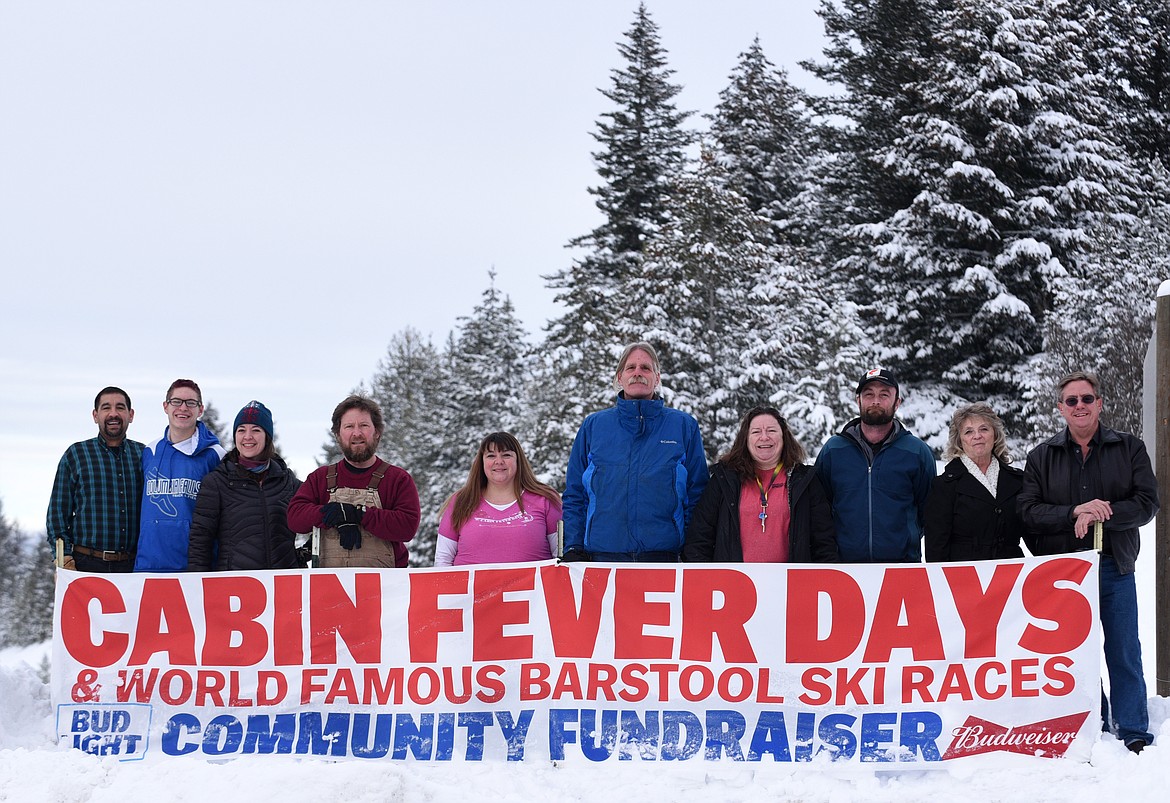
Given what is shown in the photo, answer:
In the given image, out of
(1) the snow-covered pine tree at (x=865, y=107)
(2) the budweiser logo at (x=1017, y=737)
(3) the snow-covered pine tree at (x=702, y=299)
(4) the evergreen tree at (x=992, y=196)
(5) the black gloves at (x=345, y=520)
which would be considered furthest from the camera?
(1) the snow-covered pine tree at (x=865, y=107)

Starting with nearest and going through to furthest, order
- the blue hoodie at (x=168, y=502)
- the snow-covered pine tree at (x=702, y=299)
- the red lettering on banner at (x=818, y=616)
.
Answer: the red lettering on banner at (x=818, y=616) → the blue hoodie at (x=168, y=502) → the snow-covered pine tree at (x=702, y=299)

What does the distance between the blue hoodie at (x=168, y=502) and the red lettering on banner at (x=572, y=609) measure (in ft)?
7.60

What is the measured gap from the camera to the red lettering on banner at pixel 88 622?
6121 millimetres

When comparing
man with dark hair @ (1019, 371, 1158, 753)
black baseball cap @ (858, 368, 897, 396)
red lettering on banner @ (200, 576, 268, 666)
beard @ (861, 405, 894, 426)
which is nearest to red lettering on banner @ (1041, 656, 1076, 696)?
man with dark hair @ (1019, 371, 1158, 753)

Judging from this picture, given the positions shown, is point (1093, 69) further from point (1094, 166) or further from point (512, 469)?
point (512, 469)

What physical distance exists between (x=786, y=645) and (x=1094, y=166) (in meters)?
24.5

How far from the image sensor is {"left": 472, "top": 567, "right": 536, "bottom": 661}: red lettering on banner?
5.89m

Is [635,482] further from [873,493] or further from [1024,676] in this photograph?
[1024,676]

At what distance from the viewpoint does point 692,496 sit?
6164 mm

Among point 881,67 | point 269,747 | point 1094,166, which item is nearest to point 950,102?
point 1094,166

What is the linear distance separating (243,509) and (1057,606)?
15.4ft

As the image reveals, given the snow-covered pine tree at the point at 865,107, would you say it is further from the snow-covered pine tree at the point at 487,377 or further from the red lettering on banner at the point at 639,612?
the red lettering on banner at the point at 639,612

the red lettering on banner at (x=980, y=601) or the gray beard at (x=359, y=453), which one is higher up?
the gray beard at (x=359, y=453)

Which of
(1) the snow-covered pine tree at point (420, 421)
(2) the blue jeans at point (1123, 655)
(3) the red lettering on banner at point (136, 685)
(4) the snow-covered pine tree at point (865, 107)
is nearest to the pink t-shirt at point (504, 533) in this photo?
(3) the red lettering on banner at point (136, 685)
